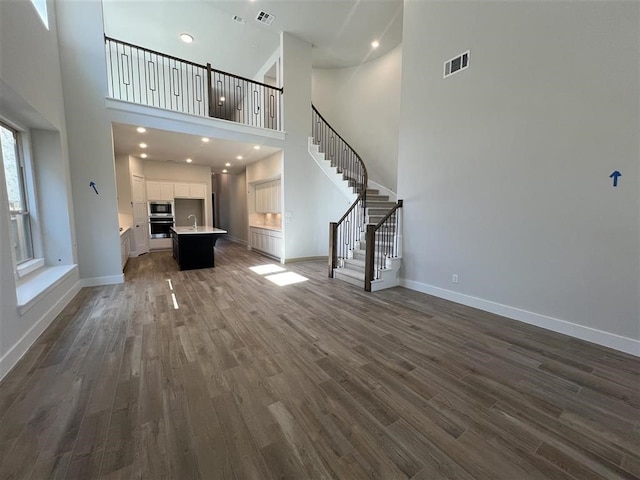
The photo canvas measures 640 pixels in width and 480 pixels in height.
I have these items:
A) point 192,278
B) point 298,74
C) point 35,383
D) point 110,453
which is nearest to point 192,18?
point 298,74

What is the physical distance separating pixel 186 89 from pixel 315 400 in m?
9.50

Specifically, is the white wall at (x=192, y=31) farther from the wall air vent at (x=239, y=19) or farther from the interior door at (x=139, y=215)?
the interior door at (x=139, y=215)

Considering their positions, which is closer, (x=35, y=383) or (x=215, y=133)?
(x=35, y=383)

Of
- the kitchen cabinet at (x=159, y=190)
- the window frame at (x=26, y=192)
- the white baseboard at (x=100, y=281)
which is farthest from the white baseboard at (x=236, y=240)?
the window frame at (x=26, y=192)

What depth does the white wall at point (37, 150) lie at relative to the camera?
2275 mm

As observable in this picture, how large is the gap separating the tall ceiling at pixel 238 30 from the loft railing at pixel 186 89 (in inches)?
19.1

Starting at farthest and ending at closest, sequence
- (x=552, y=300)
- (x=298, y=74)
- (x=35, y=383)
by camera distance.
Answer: (x=298, y=74), (x=552, y=300), (x=35, y=383)

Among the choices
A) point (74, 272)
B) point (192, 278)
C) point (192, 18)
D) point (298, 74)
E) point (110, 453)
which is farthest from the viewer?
point (298, 74)

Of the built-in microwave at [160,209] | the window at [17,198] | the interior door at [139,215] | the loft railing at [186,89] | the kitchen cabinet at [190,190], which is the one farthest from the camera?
the kitchen cabinet at [190,190]

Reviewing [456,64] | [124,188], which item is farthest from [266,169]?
[456,64]

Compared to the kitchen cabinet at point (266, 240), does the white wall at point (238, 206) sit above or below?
above

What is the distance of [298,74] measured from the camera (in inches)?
253

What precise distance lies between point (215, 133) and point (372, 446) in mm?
5821

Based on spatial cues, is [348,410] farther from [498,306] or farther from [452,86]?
[452,86]
